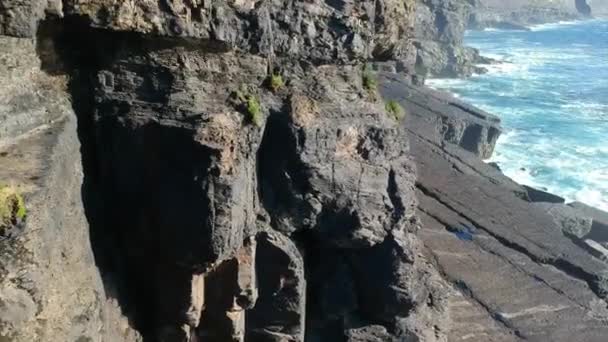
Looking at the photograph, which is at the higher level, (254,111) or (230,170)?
(254,111)

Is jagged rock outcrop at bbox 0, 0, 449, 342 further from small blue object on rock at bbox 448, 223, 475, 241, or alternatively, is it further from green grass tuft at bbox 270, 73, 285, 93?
small blue object on rock at bbox 448, 223, 475, 241

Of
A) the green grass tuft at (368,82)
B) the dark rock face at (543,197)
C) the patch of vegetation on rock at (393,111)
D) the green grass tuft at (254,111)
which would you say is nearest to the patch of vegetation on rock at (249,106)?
the green grass tuft at (254,111)

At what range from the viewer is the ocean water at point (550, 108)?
3278 centimetres

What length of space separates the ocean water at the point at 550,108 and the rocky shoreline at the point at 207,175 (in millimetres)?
21829

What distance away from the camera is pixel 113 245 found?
9680 mm

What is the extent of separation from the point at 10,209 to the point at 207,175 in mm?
2570

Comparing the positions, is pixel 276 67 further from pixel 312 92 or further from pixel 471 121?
pixel 471 121

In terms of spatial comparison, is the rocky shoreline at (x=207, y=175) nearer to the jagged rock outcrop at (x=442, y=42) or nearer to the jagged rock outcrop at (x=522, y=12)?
the jagged rock outcrop at (x=442, y=42)

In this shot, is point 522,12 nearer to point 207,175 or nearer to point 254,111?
point 254,111

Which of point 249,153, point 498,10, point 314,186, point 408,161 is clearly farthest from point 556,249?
point 498,10

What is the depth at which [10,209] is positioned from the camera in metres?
6.98

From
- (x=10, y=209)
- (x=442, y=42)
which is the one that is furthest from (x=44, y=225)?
(x=442, y=42)

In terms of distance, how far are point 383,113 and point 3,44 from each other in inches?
220

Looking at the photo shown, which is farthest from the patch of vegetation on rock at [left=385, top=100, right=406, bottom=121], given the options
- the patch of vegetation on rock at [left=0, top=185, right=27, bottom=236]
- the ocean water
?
the ocean water
